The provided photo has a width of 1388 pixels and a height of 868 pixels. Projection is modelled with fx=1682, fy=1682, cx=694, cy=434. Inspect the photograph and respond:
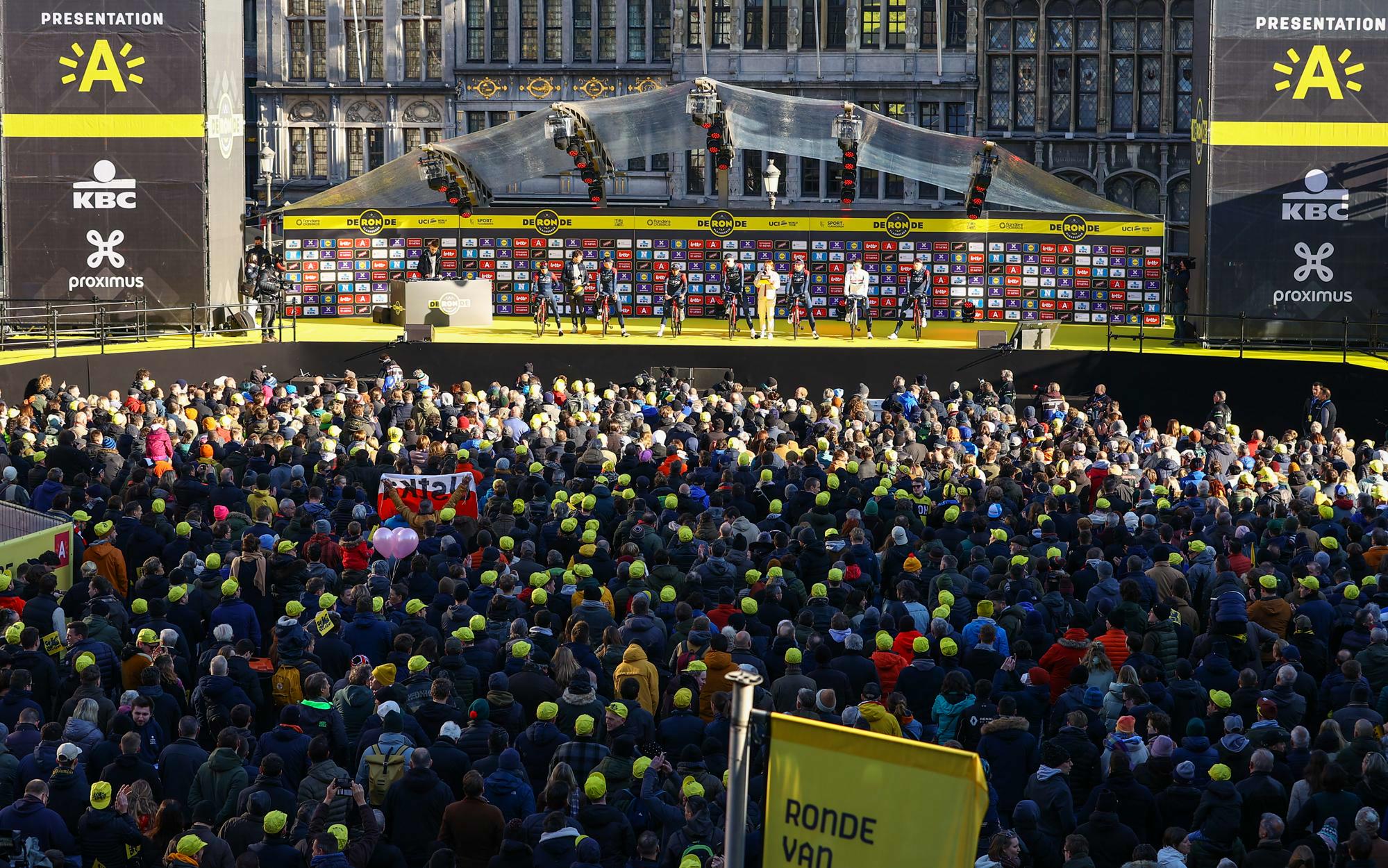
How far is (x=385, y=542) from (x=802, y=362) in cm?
1713

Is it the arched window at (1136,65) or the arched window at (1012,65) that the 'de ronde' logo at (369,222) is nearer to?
the arched window at (1012,65)

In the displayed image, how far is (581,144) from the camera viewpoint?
1480 inches

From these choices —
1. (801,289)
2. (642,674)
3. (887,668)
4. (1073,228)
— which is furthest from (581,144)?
(642,674)

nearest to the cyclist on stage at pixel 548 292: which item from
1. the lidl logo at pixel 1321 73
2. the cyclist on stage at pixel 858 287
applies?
the cyclist on stage at pixel 858 287

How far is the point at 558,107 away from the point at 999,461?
18.3 metres

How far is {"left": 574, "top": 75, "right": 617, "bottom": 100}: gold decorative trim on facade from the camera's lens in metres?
56.4

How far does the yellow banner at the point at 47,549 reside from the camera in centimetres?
1691

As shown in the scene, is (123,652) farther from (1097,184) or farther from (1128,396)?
(1097,184)

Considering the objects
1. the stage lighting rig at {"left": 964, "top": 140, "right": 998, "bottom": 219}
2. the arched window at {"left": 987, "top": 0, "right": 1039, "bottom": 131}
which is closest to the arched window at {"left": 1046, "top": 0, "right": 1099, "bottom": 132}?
the arched window at {"left": 987, "top": 0, "right": 1039, "bottom": 131}

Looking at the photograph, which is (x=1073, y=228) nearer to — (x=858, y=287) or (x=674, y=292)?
(x=858, y=287)

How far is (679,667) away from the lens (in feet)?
44.0

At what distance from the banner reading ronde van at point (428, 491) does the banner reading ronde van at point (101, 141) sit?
54.2 ft

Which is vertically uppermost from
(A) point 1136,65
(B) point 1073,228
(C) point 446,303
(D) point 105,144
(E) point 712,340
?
(A) point 1136,65

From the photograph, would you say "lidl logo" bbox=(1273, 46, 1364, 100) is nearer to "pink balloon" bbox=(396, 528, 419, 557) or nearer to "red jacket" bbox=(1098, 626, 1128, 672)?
"red jacket" bbox=(1098, 626, 1128, 672)
